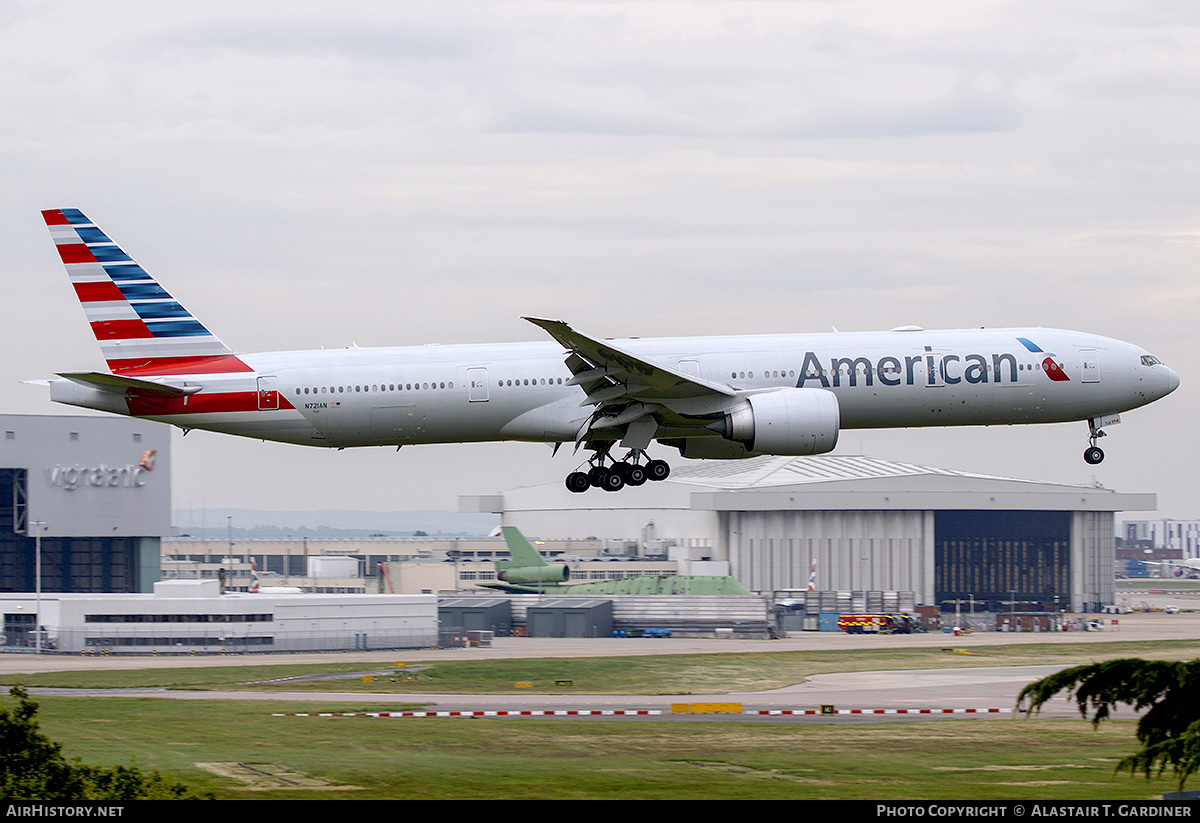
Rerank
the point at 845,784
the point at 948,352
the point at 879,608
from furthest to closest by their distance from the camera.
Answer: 1. the point at 879,608
2. the point at 948,352
3. the point at 845,784

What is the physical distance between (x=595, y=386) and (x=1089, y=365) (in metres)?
16.8

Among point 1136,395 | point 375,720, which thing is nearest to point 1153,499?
point 1136,395

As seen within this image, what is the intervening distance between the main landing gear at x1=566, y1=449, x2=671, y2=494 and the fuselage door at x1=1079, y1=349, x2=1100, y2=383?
1435 centimetres

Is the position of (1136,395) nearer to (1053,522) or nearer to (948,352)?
(948,352)

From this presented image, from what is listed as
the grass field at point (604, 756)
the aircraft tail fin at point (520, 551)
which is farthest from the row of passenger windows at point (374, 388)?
the aircraft tail fin at point (520, 551)

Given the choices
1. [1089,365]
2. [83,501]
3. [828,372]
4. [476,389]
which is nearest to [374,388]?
[476,389]

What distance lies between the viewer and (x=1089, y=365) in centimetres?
4644

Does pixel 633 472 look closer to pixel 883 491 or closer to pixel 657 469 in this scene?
pixel 657 469

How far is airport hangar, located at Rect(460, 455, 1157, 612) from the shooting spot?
135 metres

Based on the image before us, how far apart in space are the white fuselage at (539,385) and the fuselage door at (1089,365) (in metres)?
0.75

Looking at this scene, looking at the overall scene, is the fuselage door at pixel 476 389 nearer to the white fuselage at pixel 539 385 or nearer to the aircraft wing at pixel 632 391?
the white fuselage at pixel 539 385

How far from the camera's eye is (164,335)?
1812 inches

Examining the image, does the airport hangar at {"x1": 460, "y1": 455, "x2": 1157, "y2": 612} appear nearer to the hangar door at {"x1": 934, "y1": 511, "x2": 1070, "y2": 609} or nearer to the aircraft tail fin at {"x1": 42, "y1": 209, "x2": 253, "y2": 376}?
the hangar door at {"x1": 934, "y1": 511, "x2": 1070, "y2": 609}
